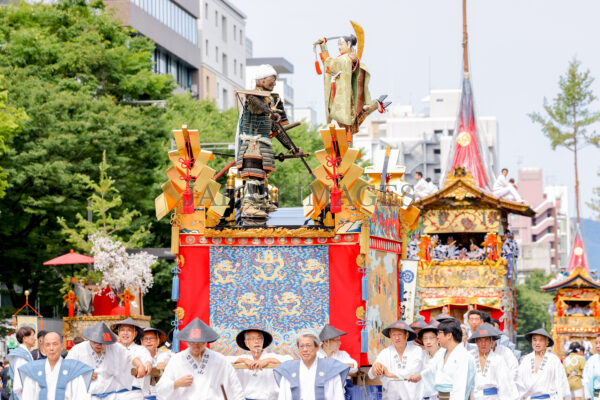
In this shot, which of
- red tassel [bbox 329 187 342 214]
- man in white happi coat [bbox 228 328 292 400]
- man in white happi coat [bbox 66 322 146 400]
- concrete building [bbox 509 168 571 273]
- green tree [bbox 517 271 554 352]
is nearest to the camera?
man in white happi coat [bbox 66 322 146 400]

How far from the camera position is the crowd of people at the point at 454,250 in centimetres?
3412

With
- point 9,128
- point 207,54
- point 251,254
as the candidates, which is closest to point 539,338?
point 251,254

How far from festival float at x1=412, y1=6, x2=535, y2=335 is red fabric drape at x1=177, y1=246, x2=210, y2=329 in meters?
16.4

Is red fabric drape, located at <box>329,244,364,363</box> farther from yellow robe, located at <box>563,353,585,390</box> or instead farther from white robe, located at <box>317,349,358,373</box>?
yellow robe, located at <box>563,353,585,390</box>

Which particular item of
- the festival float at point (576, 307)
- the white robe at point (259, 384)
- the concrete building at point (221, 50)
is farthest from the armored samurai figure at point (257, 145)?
the concrete building at point (221, 50)

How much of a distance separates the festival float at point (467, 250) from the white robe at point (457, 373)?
18913 mm

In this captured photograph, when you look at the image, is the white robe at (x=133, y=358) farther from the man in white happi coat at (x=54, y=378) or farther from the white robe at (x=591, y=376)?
the white robe at (x=591, y=376)

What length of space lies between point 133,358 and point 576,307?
87.7 ft

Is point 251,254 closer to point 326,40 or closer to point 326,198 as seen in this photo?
point 326,198

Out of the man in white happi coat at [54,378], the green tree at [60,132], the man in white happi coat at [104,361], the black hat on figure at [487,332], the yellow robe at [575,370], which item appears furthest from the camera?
the green tree at [60,132]

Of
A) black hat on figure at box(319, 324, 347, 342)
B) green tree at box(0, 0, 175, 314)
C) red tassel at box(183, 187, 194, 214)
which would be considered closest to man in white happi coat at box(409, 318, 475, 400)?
black hat on figure at box(319, 324, 347, 342)

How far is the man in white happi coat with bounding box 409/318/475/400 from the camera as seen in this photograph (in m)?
13.3

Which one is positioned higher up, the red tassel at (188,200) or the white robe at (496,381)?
the red tassel at (188,200)

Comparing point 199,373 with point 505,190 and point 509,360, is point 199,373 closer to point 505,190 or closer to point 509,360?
point 509,360
